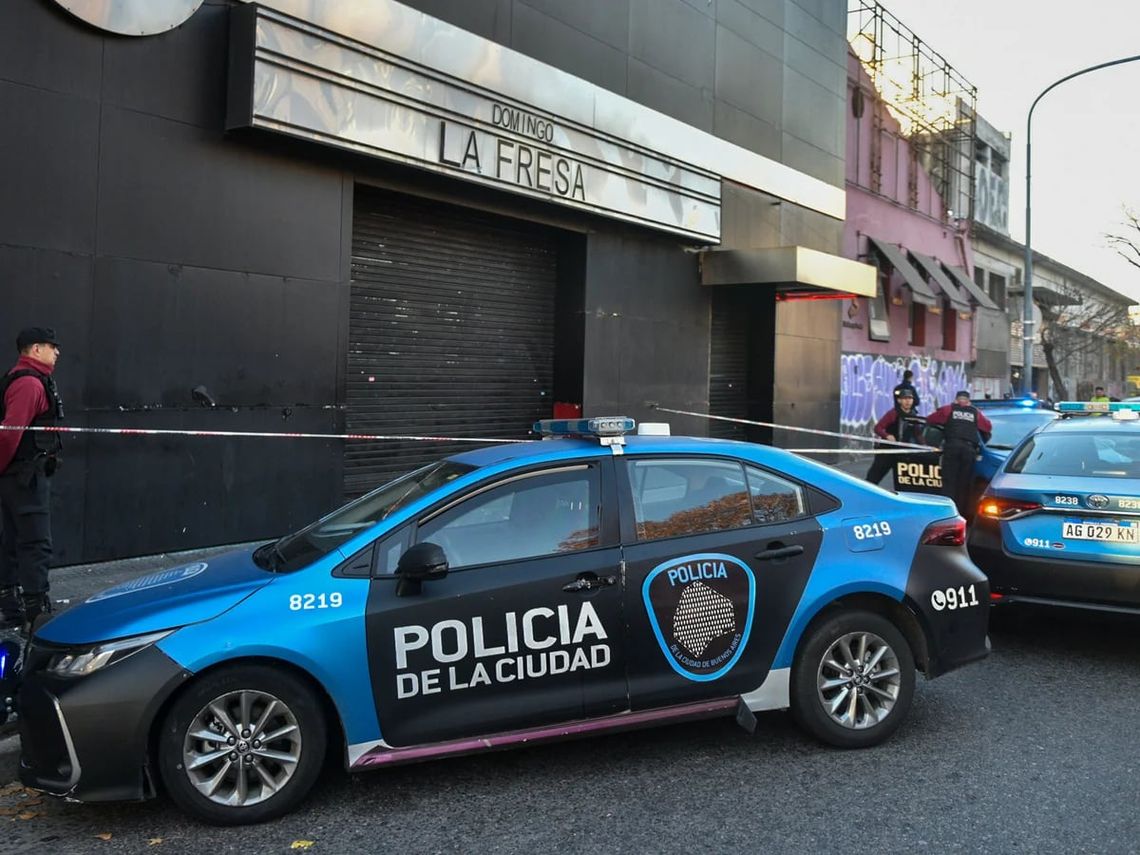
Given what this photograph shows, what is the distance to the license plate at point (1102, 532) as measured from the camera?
6059 mm

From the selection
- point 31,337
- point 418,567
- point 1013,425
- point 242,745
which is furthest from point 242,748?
point 1013,425

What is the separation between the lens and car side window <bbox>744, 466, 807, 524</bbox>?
4845mm

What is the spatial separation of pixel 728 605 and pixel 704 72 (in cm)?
1222

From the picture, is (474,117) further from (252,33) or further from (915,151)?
(915,151)

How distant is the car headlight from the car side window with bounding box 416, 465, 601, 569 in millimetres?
1136

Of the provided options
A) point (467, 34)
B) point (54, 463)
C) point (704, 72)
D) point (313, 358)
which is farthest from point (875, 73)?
point (54, 463)

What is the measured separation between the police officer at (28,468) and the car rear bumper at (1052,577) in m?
6.06

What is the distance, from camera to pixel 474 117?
35.1ft

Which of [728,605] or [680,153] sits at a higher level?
[680,153]

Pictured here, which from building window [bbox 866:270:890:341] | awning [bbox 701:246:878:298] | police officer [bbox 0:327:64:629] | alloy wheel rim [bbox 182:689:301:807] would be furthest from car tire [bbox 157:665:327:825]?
building window [bbox 866:270:890:341]

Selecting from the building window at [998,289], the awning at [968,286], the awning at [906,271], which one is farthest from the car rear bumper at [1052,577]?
the building window at [998,289]

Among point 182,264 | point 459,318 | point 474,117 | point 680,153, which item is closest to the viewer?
point 182,264

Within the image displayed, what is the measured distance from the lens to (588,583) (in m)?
4.39

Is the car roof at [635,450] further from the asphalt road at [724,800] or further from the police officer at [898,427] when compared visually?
the police officer at [898,427]
